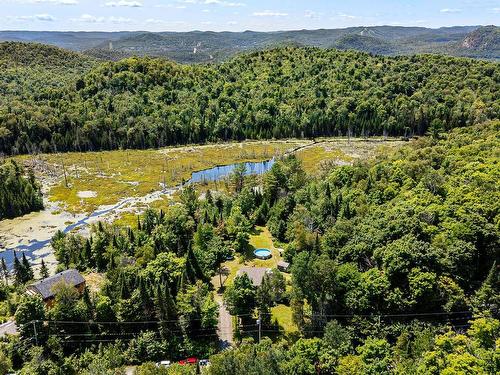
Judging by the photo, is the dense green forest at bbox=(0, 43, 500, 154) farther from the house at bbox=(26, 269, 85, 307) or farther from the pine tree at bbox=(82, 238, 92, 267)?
the house at bbox=(26, 269, 85, 307)

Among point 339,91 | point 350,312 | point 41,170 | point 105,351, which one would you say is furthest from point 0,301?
point 339,91

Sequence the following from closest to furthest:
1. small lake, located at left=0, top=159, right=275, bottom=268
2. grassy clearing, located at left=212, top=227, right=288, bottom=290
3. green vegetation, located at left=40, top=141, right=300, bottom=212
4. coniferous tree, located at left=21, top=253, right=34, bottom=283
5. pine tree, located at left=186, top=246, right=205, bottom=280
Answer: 1. pine tree, located at left=186, top=246, right=205, bottom=280
2. grassy clearing, located at left=212, top=227, right=288, bottom=290
3. coniferous tree, located at left=21, top=253, right=34, bottom=283
4. small lake, located at left=0, top=159, right=275, bottom=268
5. green vegetation, located at left=40, top=141, right=300, bottom=212

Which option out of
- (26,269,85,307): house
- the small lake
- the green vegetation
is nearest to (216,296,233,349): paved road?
(26,269,85,307): house

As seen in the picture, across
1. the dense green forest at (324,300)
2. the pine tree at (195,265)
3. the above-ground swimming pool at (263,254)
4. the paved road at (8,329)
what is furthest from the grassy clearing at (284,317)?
the paved road at (8,329)

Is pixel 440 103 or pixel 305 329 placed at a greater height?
pixel 440 103

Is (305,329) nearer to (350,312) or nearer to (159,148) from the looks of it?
(350,312)

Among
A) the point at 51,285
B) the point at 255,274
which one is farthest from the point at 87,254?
the point at 255,274

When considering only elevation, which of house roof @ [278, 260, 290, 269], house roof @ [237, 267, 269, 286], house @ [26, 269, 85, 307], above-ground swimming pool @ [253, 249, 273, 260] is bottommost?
above-ground swimming pool @ [253, 249, 273, 260]
